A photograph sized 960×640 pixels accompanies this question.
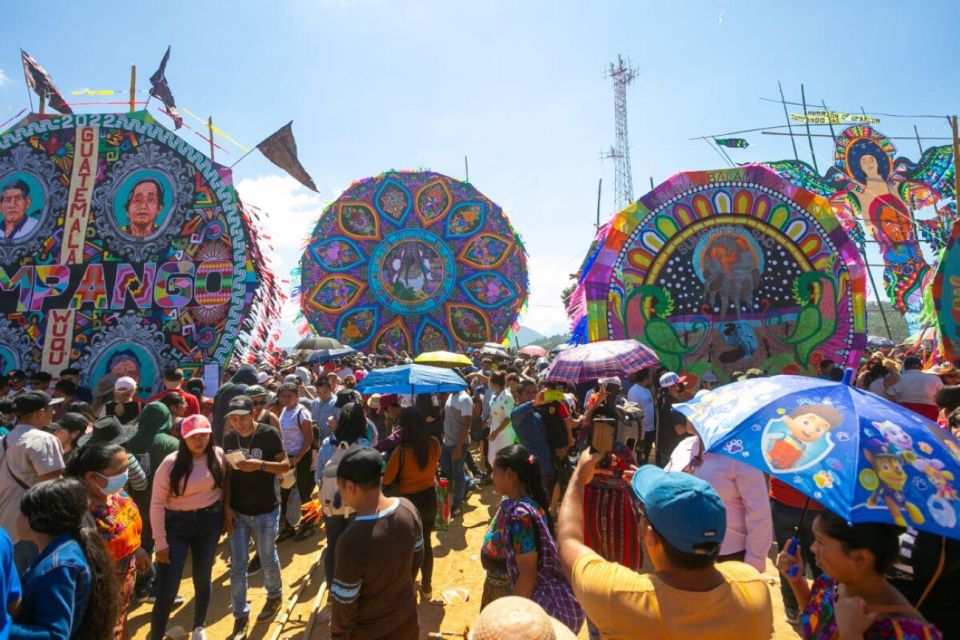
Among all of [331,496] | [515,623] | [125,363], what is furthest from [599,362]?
[125,363]

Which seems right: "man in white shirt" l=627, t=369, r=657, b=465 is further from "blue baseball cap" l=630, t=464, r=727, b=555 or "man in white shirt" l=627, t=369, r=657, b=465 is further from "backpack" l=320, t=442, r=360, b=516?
"blue baseball cap" l=630, t=464, r=727, b=555

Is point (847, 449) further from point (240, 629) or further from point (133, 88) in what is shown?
point (133, 88)

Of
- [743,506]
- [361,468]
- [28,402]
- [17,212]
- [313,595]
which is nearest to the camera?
[361,468]

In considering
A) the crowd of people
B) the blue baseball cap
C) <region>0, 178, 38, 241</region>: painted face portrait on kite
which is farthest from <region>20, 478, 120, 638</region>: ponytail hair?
<region>0, 178, 38, 241</region>: painted face portrait on kite

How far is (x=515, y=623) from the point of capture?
118 centimetres

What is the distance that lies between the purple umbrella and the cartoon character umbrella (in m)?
2.93

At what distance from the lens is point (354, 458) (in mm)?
2402

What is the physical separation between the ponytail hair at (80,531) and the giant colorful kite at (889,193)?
26010 mm

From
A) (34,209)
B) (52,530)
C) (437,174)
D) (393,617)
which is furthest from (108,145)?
(393,617)

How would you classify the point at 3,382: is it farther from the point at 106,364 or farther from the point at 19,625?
the point at 19,625

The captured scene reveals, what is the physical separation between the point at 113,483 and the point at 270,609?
1.84 meters

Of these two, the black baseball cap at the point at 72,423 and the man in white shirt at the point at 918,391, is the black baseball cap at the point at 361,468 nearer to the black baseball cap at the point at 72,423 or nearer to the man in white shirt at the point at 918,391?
the black baseball cap at the point at 72,423

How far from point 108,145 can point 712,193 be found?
39.7 feet

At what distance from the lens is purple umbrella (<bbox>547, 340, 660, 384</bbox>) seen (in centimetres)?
522
